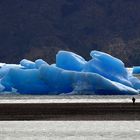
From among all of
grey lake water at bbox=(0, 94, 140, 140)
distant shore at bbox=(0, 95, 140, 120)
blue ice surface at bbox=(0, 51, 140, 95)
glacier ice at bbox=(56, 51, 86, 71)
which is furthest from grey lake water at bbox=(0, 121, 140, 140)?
glacier ice at bbox=(56, 51, 86, 71)

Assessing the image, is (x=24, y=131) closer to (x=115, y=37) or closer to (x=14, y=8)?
(x=115, y=37)

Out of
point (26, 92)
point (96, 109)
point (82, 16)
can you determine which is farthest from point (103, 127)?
point (82, 16)

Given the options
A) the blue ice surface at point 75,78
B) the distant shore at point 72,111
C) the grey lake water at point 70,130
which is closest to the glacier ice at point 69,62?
the blue ice surface at point 75,78

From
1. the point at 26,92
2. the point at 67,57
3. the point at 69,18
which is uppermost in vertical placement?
the point at 69,18

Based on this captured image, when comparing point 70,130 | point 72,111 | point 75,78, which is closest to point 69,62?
point 75,78

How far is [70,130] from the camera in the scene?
540 centimetres

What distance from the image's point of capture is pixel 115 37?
2719 inches

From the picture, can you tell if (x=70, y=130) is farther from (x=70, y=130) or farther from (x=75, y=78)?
(x=75, y=78)

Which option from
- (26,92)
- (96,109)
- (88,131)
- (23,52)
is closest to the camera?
(96,109)

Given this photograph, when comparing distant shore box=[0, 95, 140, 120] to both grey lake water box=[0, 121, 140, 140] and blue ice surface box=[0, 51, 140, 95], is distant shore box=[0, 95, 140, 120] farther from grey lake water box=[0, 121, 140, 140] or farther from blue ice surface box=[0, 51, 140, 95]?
blue ice surface box=[0, 51, 140, 95]

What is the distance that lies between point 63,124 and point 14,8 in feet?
227

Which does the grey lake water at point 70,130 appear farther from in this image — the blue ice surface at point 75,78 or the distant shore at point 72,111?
the blue ice surface at point 75,78

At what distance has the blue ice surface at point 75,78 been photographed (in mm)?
15820

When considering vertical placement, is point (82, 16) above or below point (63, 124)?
above
